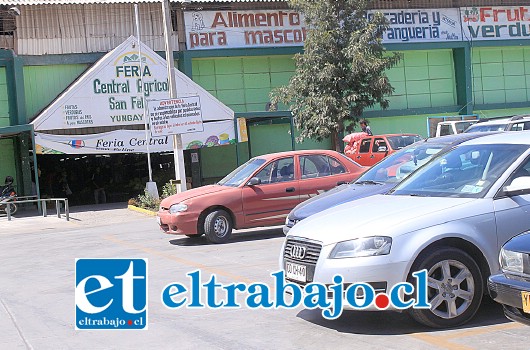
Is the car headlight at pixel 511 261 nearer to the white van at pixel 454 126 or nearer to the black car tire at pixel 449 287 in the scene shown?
the black car tire at pixel 449 287

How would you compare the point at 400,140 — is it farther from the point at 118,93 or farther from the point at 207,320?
the point at 207,320

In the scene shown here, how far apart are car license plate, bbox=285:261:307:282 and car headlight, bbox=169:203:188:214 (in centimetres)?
658

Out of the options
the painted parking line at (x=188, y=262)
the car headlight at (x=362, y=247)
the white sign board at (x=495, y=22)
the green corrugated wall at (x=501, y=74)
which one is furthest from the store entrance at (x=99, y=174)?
the car headlight at (x=362, y=247)

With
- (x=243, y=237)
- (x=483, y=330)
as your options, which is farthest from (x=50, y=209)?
(x=483, y=330)

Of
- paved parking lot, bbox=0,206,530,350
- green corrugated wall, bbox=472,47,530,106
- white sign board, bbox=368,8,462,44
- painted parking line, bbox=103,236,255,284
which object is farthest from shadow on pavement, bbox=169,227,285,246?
green corrugated wall, bbox=472,47,530,106

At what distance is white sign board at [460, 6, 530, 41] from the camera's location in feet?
112

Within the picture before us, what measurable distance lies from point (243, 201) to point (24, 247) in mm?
5376

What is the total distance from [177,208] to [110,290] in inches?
290

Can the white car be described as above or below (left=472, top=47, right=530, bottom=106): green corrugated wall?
below

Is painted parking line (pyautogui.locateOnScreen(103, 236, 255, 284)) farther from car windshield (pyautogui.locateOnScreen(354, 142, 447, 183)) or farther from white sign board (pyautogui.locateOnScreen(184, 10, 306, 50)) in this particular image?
white sign board (pyautogui.locateOnScreen(184, 10, 306, 50))

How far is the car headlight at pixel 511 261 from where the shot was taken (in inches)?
227

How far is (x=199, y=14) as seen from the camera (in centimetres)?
3011

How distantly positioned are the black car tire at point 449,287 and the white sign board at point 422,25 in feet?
87.8

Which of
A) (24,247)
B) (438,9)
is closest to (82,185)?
(24,247)
